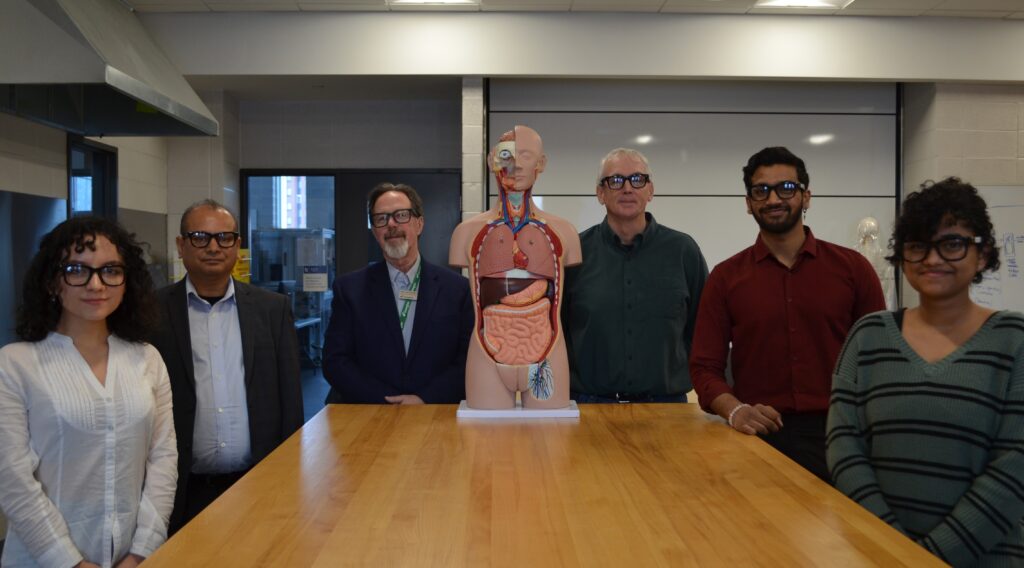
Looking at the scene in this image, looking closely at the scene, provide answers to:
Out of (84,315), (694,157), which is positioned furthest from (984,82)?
(84,315)

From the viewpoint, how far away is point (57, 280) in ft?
5.68

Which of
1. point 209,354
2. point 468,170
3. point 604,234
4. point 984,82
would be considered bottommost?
point 209,354

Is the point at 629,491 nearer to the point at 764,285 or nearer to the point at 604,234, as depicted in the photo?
the point at 764,285

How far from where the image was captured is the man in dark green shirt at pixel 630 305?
253 cm

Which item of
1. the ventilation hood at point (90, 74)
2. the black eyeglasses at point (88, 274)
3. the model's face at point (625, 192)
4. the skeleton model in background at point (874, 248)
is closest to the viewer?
the black eyeglasses at point (88, 274)

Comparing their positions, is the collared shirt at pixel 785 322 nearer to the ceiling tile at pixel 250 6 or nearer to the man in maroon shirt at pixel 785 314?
the man in maroon shirt at pixel 785 314

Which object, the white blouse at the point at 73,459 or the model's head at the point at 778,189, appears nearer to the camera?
the white blouse at the point at 73,459

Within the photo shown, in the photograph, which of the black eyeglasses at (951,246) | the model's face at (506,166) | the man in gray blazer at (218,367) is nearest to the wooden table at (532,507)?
the man in gray blazer at (218,367)

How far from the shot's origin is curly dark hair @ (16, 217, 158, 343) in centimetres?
173

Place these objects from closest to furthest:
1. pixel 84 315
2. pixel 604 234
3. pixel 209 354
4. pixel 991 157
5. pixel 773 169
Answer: pixel 84 315
pixel 773 169
pixel 209 354
pixel 604 234
pixel 991 157

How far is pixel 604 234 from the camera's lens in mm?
2656

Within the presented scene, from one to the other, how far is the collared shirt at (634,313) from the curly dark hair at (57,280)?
4.27 feet

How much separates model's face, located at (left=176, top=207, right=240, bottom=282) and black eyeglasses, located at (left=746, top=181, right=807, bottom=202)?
59.1 inches

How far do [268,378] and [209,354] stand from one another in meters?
0.18
